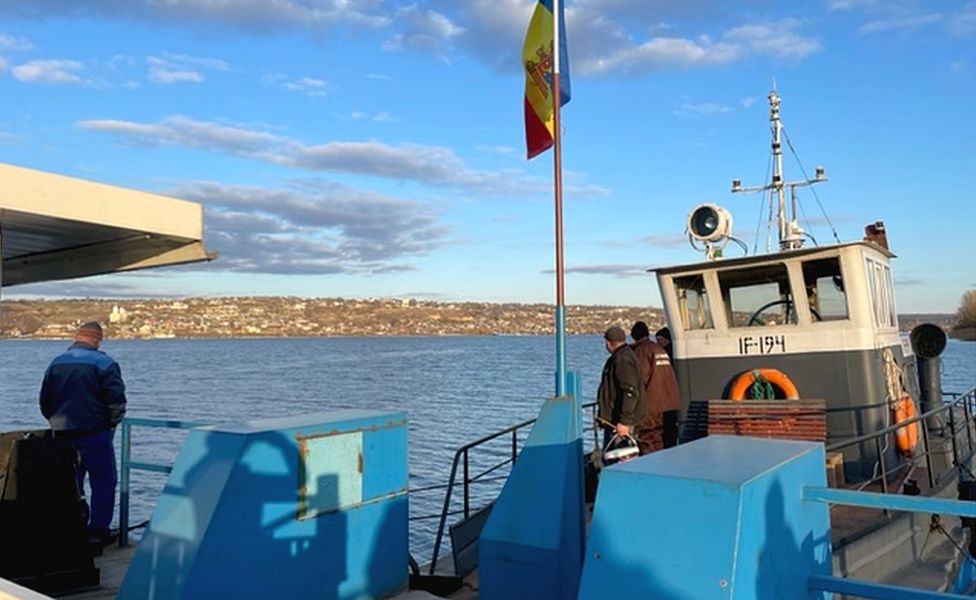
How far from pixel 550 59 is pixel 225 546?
3956 mm

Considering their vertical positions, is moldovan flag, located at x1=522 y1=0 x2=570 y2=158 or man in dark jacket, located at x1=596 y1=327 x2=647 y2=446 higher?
moldovan flag, located at x1=522 y1=0 x2=570 y2=158

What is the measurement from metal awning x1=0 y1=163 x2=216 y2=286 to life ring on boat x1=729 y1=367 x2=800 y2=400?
6.00 metres

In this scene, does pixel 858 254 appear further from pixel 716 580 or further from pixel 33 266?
pixel 33 266

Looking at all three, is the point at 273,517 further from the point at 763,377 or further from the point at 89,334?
the point at 763,377

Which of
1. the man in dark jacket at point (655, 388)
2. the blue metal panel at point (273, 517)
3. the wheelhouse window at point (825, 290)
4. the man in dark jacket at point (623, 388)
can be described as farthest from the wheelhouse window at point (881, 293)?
the blue metal panel at point (273, 517)

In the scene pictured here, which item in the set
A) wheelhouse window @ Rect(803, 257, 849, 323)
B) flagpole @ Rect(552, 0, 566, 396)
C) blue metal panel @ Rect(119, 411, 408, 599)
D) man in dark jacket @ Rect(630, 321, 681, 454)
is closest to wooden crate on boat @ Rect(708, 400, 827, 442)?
man in dark jacket @ Rect(630, 321, 681, 454)

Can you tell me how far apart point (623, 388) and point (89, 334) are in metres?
4.57

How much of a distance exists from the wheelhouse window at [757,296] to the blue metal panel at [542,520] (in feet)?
16.7

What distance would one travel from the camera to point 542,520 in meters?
4.91

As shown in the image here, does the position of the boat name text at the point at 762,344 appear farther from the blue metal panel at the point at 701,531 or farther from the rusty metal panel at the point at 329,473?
the blue metal panel at the point at 701,531

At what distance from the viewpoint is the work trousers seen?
658 cm

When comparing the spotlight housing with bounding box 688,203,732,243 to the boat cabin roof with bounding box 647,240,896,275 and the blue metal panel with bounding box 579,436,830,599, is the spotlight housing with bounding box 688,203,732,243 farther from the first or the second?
the blue metal panel with bounding box 579,436,830,599

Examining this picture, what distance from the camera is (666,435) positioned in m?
9.91

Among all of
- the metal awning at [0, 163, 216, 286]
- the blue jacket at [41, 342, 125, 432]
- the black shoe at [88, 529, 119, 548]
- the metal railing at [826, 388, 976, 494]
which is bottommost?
the black shoe at [88, 529, 119, 548]
